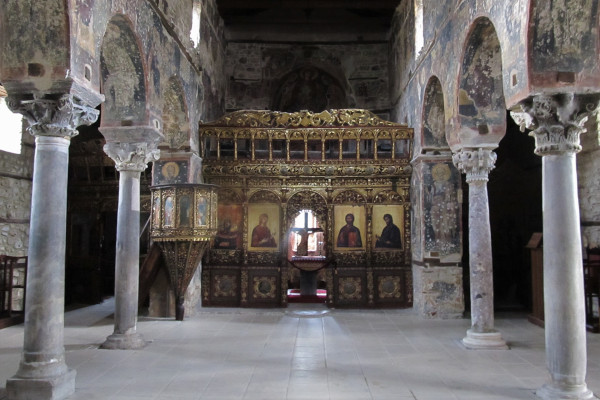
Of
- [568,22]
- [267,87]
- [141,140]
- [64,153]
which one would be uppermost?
[267,87]

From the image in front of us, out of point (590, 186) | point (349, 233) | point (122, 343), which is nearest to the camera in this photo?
point (122, 343)

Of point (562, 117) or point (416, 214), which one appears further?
point (416, 214)

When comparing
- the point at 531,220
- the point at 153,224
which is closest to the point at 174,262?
the point at 153,224

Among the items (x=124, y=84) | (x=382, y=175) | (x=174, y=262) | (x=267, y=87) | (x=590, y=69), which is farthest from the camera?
(x=267, y=87)

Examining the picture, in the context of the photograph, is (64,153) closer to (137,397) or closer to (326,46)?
(137,397)

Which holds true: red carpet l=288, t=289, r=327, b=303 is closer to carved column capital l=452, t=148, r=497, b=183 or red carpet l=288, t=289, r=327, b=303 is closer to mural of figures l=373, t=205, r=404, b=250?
mural of figures l=373, t=205, r=404, b=250

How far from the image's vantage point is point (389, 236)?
12.8 metres

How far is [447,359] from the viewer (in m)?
7.47

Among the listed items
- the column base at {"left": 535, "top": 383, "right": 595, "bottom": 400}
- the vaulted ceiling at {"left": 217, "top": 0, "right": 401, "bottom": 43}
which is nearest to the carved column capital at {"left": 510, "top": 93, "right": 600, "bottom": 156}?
the column base at {"left": 535, "top": 383, "right": 595, "bottom": 400}

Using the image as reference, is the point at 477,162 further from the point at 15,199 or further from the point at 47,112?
the point at 15,199

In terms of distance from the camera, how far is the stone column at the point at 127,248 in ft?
26.7

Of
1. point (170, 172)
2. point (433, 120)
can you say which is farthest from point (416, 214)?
point (170, 172)

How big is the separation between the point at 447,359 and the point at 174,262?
19.0 ft

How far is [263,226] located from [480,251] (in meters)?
6.11
